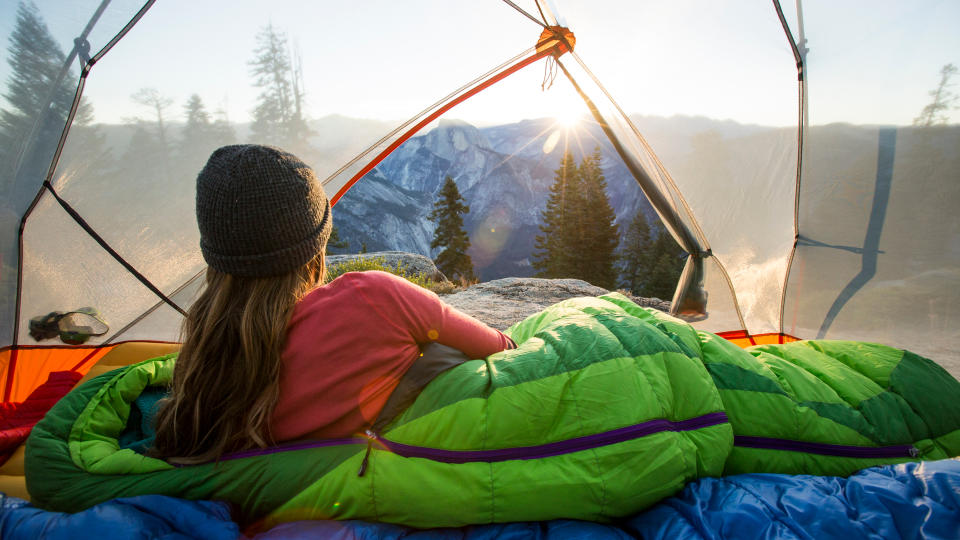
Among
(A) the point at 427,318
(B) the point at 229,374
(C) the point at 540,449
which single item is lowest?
(C) the point at 540,449

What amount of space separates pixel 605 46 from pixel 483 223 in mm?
37222

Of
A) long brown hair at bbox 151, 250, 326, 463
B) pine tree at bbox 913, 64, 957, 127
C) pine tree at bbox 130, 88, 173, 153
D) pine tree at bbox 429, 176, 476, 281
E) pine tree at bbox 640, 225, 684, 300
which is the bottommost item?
pine tree at bbox 640, 225, 684, 300

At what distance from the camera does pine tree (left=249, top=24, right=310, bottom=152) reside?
2996 millimetres

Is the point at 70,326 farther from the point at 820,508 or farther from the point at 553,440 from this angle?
the point at 820,508

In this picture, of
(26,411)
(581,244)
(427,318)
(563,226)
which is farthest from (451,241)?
(427,318)

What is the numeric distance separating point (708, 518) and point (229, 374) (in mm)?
1242

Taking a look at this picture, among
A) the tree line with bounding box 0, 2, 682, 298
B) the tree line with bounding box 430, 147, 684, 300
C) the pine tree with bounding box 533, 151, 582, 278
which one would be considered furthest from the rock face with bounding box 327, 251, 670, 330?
the pine tree with bounding box 533, 151, 582, 278

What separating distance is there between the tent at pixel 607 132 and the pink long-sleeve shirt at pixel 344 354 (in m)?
1.87

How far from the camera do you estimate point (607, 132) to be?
359cm

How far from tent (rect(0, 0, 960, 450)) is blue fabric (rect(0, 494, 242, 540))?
1.60 metres

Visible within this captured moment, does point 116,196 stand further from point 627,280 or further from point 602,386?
point 627,280

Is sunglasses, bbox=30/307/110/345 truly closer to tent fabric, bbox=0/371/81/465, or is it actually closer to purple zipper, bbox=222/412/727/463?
tent fabric, bbox=0/371/81/465

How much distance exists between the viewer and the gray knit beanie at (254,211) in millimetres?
1113

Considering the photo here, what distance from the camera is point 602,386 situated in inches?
47.5
